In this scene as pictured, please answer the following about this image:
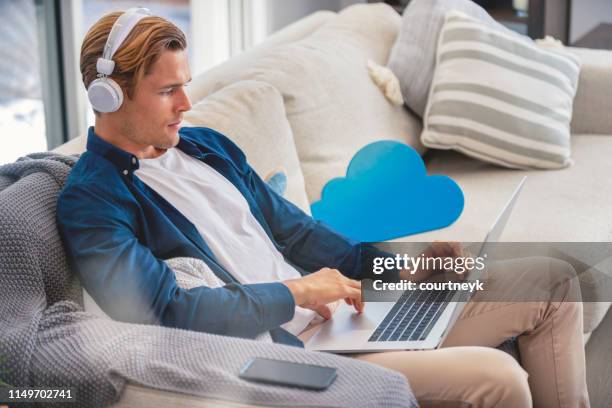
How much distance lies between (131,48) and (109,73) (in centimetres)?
4

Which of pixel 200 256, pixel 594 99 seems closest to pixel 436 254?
pixel 200 256

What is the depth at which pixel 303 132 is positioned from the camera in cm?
209

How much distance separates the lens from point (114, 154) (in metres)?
1.29

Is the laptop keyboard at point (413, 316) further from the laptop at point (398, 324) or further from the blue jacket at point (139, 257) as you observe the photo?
the blue jacket at point (139, 257)

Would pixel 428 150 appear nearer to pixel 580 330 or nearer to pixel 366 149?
pixel 366 149

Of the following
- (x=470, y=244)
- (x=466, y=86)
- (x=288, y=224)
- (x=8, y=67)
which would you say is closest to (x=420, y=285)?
(x=288, y=224)

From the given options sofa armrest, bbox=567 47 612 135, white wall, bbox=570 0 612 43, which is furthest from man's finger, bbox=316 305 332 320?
white wall, bbox=570 0 612 43

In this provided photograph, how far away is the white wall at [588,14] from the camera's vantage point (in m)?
3.85

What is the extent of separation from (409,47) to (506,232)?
66cm

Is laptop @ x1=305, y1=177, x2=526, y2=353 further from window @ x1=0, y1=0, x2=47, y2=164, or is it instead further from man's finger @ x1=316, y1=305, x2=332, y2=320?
window @ x1=0, y1=0, x2=47, y2=164

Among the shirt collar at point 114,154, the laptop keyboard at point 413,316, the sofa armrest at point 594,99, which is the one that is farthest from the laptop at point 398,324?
the sofa armrest at point 594,99

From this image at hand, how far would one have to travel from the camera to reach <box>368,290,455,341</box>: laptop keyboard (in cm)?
138

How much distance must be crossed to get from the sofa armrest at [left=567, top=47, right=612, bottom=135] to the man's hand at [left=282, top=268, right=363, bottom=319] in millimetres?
1471

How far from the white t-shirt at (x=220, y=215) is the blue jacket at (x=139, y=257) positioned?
0.08ft
